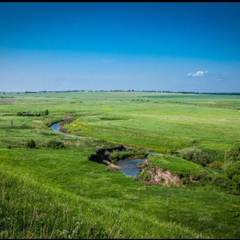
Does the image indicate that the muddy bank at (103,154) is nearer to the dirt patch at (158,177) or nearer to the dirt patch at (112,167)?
the dirt patch at (112,167)

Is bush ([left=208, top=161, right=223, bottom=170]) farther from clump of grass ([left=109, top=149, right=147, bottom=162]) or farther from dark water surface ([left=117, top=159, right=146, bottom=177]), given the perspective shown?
clump of grass ([left=109, top=149, right=147, bottom=162])

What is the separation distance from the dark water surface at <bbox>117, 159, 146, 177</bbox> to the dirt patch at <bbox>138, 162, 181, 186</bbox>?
167 centimetres

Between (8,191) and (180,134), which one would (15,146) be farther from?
(180,134)

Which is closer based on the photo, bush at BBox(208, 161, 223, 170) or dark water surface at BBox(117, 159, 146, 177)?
dark water surface at BBox(117, 159, 146, 177)

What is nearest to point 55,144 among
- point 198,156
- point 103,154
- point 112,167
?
point 103,154

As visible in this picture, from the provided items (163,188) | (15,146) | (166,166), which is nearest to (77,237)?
(163,188)

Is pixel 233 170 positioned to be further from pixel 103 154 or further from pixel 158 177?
pixel 103 154

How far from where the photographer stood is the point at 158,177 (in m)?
36.6

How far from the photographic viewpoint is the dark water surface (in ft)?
130

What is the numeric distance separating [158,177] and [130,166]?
7.82 meters

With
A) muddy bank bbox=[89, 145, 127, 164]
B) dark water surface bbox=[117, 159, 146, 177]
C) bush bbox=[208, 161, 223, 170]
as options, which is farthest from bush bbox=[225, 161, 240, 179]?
muddy bank bbox=[89, 145, 127, 164]

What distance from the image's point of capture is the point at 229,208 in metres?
25.3

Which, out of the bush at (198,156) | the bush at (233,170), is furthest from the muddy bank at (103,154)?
the bush at (233,170)

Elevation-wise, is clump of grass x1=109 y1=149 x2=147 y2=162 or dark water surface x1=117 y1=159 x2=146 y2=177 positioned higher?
clump of grass x1=109 y1=149 x2=147 y2=162
